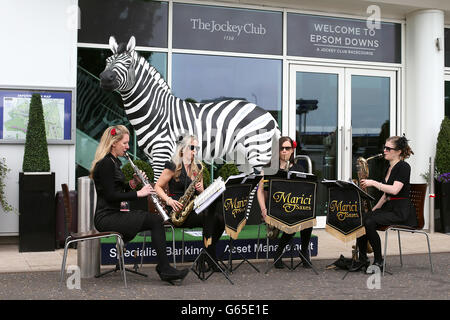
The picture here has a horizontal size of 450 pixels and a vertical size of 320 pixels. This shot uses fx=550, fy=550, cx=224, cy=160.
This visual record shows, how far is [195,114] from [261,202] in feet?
10.7

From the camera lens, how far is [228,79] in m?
10.1

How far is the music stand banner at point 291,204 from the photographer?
669cm

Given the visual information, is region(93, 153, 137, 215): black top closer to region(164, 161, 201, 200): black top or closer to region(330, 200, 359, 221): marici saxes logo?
region(164, 161, 201, 200): black top

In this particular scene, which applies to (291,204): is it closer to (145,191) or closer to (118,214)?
(145,191)

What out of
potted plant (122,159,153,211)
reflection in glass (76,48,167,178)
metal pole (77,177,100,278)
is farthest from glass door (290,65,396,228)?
metal pole (77,177,100,278)

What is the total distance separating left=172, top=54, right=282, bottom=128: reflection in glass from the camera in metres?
9.83

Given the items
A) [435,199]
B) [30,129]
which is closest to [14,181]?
[30,129]

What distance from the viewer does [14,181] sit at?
27.5ft

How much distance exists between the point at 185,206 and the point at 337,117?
5.27 meters

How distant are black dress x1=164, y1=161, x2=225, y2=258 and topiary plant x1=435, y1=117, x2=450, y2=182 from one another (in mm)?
5673

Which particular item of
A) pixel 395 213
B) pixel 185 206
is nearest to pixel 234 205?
pixel 185 206

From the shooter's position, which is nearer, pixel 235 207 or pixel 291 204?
pixel 235 207
